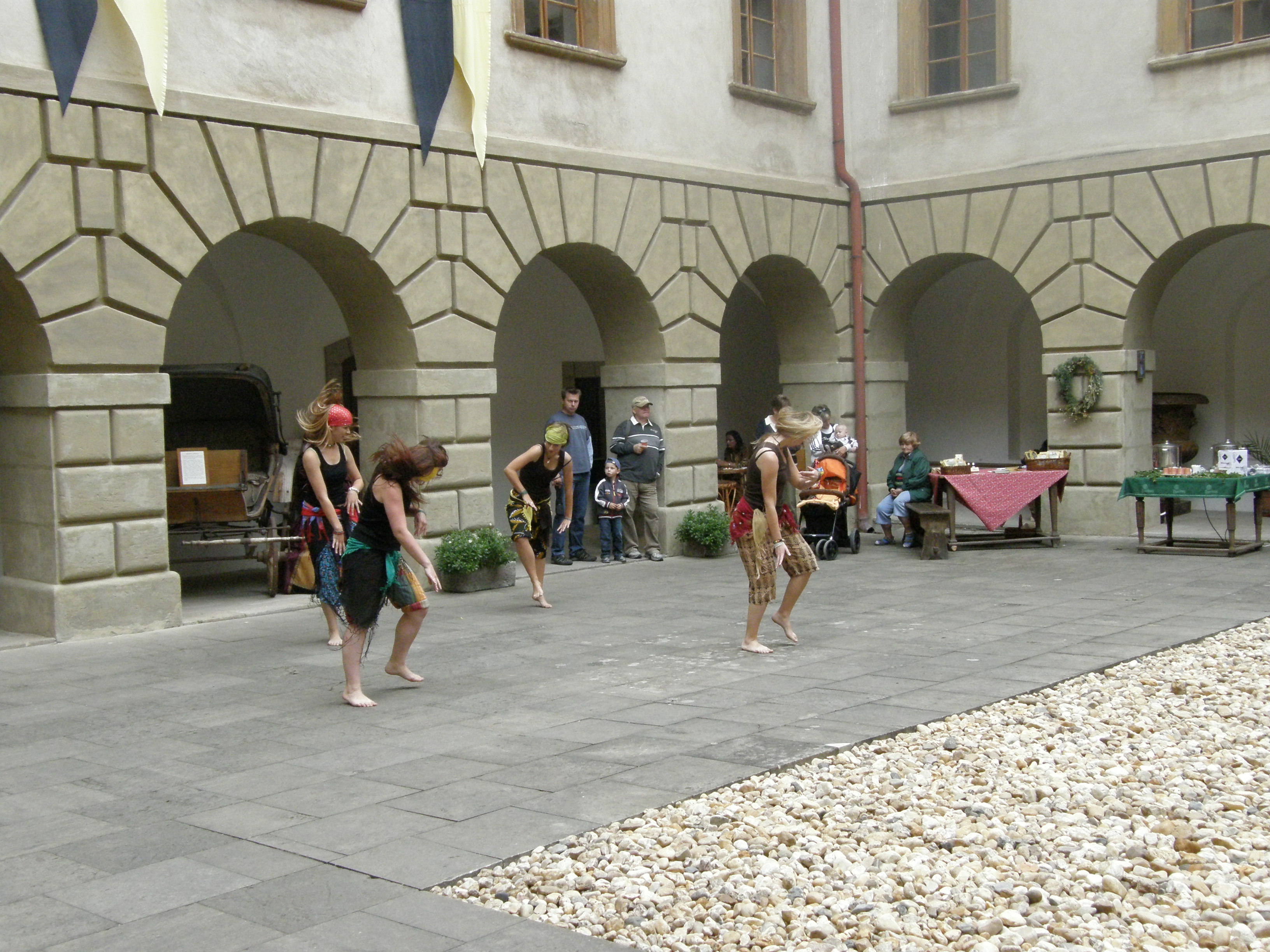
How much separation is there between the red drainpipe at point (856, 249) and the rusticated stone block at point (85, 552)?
9.25m

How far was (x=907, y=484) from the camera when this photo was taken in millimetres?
15719

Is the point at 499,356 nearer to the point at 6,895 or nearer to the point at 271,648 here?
the point at 271,648

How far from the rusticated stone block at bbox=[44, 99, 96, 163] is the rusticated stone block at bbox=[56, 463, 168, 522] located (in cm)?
221

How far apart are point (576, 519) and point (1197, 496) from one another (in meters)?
6.00

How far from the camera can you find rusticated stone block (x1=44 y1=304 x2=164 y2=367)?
33.7ft

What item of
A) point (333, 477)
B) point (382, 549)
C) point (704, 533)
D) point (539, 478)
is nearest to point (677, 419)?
point (704, 533)

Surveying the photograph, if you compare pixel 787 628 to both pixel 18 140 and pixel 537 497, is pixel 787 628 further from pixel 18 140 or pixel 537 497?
pixel 18 140

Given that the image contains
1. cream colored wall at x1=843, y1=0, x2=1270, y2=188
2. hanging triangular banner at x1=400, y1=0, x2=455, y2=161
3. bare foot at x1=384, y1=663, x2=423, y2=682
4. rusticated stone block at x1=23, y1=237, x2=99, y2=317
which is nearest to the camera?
bare foot at x1=384, y1=663, x2=423, y2=682

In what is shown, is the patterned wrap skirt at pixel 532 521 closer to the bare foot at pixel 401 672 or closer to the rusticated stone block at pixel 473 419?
the rusticated stone block at pixel 473 419

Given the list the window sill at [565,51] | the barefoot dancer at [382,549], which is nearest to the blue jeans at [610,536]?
the window sill at [565,51]

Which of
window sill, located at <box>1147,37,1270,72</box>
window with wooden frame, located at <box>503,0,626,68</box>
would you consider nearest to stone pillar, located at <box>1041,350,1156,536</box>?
window sill, located at <box>1147,37,1270,72</box>

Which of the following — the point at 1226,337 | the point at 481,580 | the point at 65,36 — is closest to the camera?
the point at 65,36

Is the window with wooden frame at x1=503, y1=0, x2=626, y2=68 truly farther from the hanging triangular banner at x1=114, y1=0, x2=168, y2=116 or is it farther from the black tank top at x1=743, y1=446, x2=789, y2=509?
the black tank top at x1=743, y1=446, x2=789, y2=509

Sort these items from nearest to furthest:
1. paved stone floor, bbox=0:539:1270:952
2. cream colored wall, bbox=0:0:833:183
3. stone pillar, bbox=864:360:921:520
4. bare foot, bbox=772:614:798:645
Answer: paved stone floor, bbox=0:539:1270:952 < bare foot, bbox=772:614:798:645 < cream colored wall, bbox=0:0:833:183 < stone pillar, bbox=864:360:921:520
